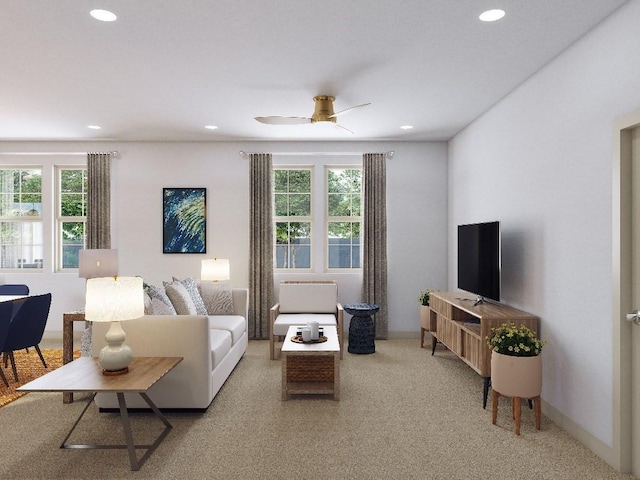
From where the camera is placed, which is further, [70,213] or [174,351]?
[70,213]

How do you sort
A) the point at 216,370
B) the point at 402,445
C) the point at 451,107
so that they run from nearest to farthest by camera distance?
the point at 402,445 < the point at 216,370 < the point at 451,107

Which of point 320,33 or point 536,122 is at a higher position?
point 320,33

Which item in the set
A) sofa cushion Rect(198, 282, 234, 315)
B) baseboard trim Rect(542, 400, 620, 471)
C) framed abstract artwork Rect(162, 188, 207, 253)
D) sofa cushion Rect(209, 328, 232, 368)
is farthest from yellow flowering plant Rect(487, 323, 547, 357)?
framed abstract artwork Rect(162, 188, 207, 253)

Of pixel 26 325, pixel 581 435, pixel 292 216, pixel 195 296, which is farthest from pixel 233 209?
pixel 581 435

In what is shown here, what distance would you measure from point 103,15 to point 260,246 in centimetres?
381

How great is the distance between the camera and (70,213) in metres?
6.55

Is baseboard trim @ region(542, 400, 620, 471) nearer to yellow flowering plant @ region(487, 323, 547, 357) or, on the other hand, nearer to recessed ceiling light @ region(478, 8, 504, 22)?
yellow flowering plant @ region(487, 323, 547, 357)

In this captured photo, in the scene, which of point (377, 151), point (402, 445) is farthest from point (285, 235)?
point (402, 445)

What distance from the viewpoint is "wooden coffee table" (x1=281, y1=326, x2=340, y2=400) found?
3785 millimetres

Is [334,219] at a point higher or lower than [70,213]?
lower

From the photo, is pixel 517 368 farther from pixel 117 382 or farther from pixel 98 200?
pixel 98 200

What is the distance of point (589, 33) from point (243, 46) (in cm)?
245

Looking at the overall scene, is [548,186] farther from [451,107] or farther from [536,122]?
[451,107]

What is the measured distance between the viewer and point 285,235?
6.56 meters
